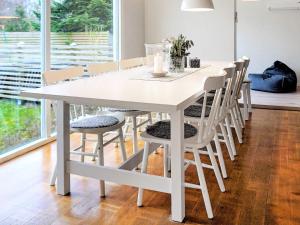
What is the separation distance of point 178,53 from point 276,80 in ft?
13.1

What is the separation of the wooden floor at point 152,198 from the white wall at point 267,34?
4484 millimetres

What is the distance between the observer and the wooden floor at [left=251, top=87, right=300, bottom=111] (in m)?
5.58

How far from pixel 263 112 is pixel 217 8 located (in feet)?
6.44

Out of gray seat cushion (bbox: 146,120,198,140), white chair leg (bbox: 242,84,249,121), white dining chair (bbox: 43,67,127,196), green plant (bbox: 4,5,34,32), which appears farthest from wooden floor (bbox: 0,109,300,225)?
white chair leg (bbox: 242,84,249,121)

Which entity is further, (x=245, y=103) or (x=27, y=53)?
(x=245, y=103)

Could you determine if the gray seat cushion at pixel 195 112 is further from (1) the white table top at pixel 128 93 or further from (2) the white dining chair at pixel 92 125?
(2) the white dining chair at pixel 92 125

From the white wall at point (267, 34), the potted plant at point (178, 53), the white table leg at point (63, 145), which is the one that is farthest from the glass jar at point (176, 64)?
the white wall at point (267, 34)

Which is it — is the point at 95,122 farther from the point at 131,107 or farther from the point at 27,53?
the point at 27,53

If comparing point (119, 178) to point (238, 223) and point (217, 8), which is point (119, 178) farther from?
point (217, 8)

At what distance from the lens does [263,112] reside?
5320 mm

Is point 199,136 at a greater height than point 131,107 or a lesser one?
lesser

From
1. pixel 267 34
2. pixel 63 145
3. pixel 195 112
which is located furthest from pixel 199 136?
pixel 267 34

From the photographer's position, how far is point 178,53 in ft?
10.7

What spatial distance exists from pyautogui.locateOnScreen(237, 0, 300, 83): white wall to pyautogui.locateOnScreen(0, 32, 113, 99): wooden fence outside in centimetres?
405
